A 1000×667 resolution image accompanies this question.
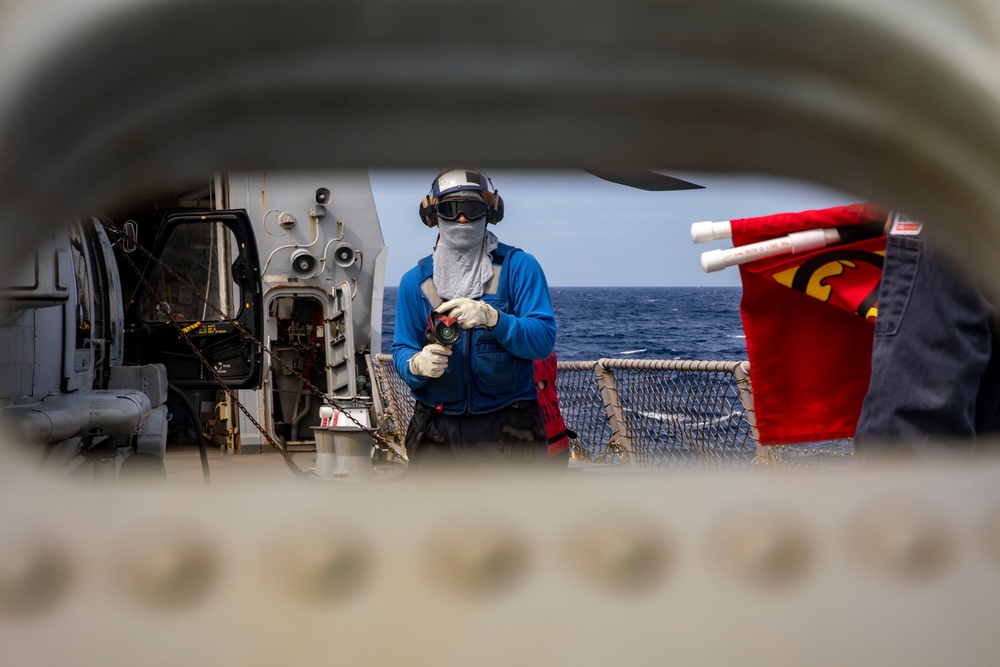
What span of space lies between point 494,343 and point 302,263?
777 cm

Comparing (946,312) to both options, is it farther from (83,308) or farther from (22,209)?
(83,308)

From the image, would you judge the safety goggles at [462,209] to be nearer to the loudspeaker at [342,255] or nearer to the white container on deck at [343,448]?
the white container on deck at [343,448]

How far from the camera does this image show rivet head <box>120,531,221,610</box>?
0.49 metres

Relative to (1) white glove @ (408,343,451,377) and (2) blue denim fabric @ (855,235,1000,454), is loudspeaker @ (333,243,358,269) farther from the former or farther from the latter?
(2) blue denim fabric @ (855,235,1000,454)

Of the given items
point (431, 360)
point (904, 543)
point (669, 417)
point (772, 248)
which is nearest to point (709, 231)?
point (772, 248)

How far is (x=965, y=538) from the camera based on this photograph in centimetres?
53

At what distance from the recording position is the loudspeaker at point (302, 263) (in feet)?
33.6

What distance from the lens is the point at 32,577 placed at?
1.56ft

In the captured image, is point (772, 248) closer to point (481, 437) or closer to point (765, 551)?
point (481, 437)

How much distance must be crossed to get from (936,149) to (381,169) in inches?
13.1

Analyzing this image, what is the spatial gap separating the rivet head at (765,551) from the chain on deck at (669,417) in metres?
3.13

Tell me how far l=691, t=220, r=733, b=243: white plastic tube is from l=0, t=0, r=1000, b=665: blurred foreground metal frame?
4.66ft

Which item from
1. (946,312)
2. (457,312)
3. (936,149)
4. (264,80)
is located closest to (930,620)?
(936,149)

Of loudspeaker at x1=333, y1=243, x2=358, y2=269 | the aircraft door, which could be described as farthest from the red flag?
loudspeaker at x1=333, y1=243, x2=358, y2=269
